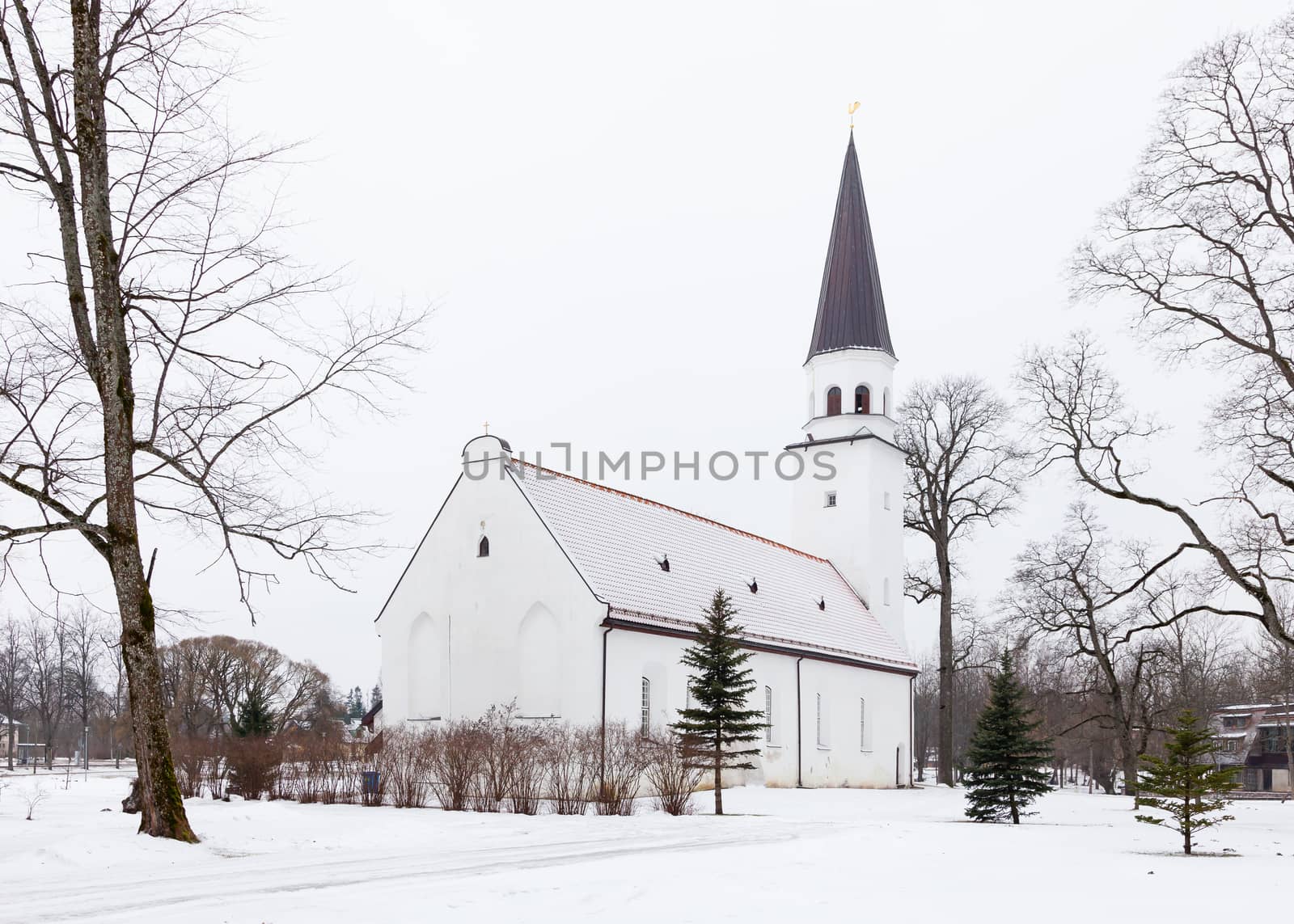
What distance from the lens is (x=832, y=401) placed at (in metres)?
46.5

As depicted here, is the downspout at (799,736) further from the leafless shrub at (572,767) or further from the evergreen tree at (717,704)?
the leafless shrub at (572,767)

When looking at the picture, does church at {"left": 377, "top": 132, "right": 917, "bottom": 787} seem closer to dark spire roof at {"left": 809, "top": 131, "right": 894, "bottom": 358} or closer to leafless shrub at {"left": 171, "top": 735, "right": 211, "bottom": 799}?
dark spire roof at {"left": 809, "top": 131, "right": 894, "bottom": 358}

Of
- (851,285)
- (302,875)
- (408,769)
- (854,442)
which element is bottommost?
(302,875)

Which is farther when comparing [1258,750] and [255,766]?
[1258,750]

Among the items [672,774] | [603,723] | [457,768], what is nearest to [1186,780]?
[672,774]

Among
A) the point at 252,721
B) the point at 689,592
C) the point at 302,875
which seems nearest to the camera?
the point at 302,875

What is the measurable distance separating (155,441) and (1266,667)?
52417 millimetres

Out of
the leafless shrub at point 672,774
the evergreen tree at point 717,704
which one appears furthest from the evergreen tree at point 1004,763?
the leafless shrub at point 672,774

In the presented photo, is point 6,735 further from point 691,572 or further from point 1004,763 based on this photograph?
point 1004,763

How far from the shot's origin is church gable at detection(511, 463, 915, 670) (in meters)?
30.0

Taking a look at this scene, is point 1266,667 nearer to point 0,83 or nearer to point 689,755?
point 689,755

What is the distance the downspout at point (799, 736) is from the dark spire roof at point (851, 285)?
594 inches

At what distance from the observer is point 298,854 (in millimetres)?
14438

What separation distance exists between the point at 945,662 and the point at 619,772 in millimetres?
24748
